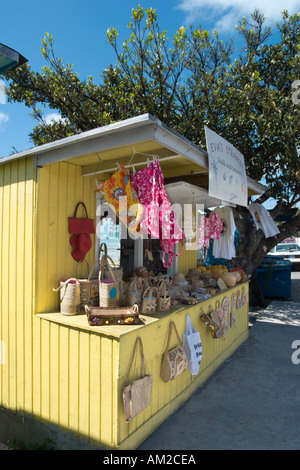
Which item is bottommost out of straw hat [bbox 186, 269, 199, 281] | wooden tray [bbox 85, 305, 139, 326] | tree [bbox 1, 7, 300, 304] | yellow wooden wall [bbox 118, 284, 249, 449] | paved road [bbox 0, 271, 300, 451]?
paved road [bbox 0, 271, 300, 451]

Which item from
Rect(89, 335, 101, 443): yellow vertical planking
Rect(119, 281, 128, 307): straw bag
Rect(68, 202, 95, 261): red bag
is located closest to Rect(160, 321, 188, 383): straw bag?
Rect(119, 281, 128, 307): straw bag

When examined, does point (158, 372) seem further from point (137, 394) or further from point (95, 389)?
point (95, 389)

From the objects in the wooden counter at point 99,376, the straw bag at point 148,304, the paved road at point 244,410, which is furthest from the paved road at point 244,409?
the straw bag at point 148,304

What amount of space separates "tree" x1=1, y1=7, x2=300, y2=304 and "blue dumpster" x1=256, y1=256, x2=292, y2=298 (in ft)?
10.5

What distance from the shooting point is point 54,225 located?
3.51 meters

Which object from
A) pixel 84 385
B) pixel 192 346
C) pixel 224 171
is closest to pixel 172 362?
pixel 192 346

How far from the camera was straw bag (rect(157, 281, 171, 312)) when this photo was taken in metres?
3.46

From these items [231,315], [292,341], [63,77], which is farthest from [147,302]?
[63,77]

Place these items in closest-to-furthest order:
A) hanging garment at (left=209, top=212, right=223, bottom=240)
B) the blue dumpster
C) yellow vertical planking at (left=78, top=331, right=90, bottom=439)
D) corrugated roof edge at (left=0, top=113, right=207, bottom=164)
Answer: corrugated roof edge at (left=0, top=113, right=207, bottom=164)
yellow vertical planking at (left=78, top=331, right=90, bottom=439)
hanging garment at (left=209, top=212, right=223, bottom=240)
the blue dumpster

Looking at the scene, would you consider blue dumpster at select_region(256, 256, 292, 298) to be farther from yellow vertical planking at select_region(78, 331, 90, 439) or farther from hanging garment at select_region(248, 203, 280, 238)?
yellow vertical planking at select_region(78, 331, 90, 439)

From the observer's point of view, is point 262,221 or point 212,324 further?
point 262,221

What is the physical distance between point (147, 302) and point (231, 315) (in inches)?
107

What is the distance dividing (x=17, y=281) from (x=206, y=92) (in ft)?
21.0

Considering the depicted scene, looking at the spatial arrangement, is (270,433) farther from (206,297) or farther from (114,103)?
A: (114,103)
